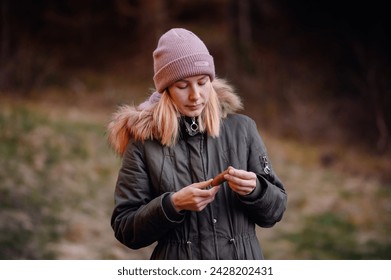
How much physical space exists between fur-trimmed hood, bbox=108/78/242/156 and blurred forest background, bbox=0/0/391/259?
2746 millimetres

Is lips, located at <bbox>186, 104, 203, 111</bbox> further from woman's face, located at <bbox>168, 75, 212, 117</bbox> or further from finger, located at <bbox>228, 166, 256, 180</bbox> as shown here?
finger, located at <bbox>228, 166, 256, 180</bbox>

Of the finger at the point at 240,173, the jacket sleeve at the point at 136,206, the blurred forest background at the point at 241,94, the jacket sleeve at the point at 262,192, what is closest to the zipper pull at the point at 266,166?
the jacket sleeve at the point at 262,192

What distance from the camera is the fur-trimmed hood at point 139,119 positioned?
1.66 meters

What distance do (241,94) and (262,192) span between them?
3.39 metres

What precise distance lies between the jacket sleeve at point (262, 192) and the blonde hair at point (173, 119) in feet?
0.31

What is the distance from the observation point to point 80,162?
4844 mm

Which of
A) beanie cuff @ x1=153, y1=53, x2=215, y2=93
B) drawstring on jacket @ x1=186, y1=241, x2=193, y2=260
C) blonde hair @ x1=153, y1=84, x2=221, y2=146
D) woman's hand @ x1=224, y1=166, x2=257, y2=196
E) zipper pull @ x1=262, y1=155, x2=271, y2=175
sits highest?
beanie cuff @ x1=153, y1=53, x2=215, y2=93

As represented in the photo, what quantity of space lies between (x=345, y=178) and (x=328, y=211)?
0.30m

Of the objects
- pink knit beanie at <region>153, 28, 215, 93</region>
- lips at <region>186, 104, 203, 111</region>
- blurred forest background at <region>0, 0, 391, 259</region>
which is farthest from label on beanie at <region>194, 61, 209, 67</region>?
blurred forest background at <region>0, 0, 391, 259</region>

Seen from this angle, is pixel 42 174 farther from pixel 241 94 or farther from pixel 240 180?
pixel 240 180

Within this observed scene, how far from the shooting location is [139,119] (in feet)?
5.49

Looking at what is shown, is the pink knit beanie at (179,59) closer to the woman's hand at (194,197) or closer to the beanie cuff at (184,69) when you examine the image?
the beanie cuff at (184,69)

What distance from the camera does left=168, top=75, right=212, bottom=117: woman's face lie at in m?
1.64

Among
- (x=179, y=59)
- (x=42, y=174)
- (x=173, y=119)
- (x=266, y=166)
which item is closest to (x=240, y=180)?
(x=266, y=166)
